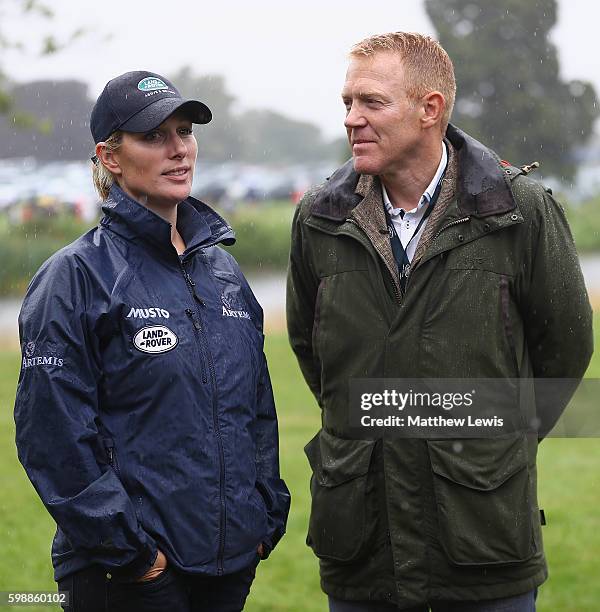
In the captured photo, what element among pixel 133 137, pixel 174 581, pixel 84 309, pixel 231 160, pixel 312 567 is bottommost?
pixel 312 567

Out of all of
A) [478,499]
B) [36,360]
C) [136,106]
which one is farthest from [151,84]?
[478,499]

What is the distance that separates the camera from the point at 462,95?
63.0 feet

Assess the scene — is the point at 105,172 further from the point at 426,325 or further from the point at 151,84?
the point at 426,325

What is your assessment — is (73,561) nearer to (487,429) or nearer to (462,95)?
(487,429)

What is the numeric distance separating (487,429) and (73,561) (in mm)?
1128

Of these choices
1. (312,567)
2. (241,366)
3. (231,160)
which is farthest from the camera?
(231,160)

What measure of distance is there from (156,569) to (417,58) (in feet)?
5.13

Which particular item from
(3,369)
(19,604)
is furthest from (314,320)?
(3,369)

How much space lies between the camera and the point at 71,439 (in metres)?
2.60

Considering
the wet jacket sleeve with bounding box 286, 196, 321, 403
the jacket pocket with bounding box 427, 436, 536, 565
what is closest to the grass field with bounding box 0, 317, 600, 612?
the wet jacket sleeve with bounding box 286, 196, 321, 403

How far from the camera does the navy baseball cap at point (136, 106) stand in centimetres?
286

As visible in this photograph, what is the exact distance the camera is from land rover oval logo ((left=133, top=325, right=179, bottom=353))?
270 cm

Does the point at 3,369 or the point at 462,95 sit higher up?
the point at 462,95

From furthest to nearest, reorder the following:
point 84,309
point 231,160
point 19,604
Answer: point 231,160 → point 19,604 → point 84,309
